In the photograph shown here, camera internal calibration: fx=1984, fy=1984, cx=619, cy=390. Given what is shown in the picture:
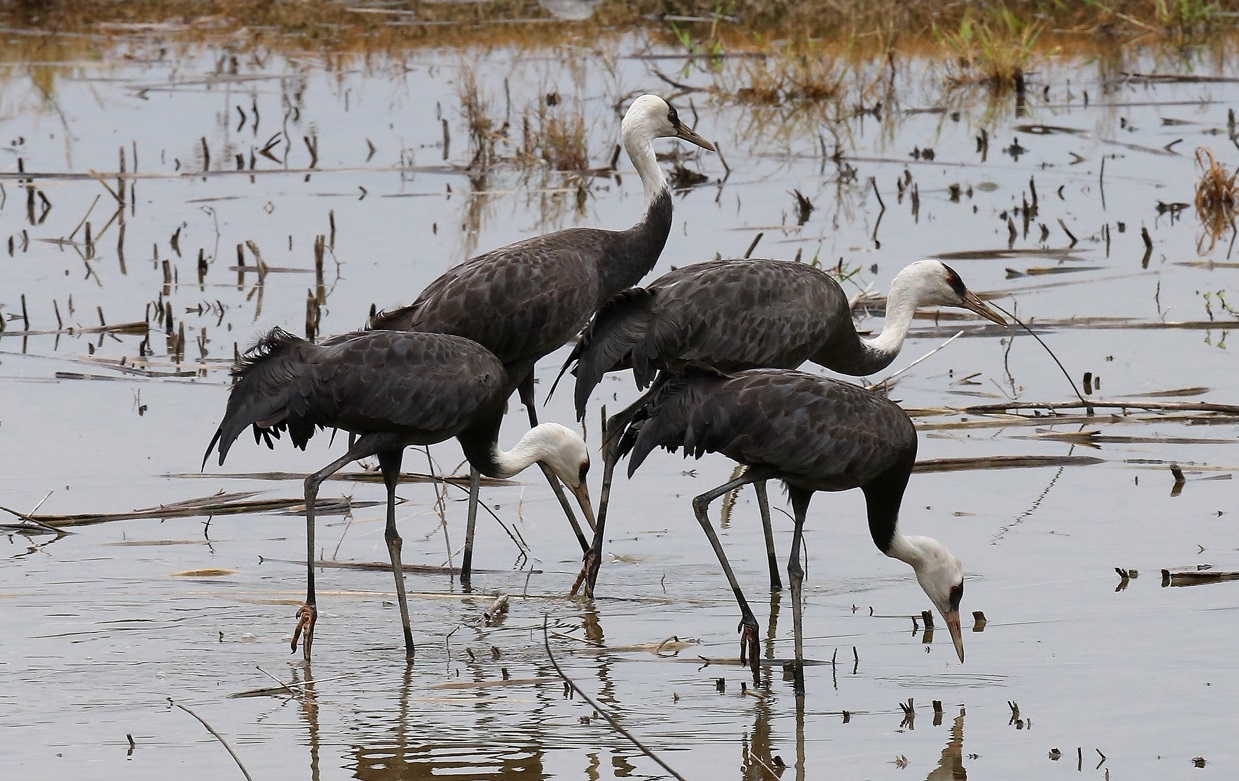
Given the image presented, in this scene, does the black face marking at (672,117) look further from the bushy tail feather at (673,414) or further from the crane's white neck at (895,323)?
the bushy tail feather at (673,414)

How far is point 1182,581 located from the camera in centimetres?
695

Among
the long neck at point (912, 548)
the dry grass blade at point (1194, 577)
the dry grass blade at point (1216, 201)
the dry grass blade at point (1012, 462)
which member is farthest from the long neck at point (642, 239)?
the dry grass blade at point (1216, 201)

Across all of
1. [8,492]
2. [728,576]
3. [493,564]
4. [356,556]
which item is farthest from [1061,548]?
[8,492]

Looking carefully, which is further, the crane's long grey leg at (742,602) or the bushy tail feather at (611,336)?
the bushy tail feather at (611,336)

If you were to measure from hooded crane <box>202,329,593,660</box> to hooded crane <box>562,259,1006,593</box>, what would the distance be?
679 mm

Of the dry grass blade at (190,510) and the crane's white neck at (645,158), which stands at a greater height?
the crane's white neck at (645,158)

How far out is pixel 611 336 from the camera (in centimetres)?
776

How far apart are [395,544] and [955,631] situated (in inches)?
78.3

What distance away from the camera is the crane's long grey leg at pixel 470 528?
750 cm

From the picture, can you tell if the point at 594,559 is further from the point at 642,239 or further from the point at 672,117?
the point at 672,117

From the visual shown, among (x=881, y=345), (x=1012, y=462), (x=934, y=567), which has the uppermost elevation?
(x=881, y=345)

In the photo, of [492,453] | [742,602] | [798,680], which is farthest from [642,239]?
[798,680]

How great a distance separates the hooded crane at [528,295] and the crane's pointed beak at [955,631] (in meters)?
1.68

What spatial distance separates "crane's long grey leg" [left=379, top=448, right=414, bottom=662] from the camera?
262 inches
